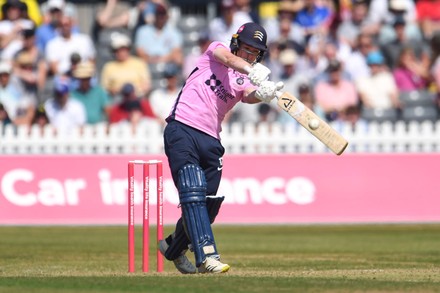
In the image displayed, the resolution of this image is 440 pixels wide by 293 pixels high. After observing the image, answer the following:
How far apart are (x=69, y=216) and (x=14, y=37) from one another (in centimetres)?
459

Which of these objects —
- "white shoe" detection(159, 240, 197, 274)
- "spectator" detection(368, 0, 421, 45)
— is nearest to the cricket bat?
"white shoe" detection(159, 240, 197, 274)

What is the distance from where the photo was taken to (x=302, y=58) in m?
19.9

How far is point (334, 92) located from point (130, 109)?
324 centimetres

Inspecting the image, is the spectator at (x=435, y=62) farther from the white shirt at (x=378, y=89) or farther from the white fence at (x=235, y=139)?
the white fence at (x=235, y=139)

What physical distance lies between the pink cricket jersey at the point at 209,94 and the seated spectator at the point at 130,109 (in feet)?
28.7

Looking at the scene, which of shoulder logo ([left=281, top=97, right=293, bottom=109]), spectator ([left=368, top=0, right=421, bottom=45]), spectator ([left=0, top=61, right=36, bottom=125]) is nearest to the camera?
shoulder logo ([left=281, top=97, right=293, bottom=109])

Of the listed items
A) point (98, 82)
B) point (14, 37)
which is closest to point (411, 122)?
point (98, 82)

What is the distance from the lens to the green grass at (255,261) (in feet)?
27.5

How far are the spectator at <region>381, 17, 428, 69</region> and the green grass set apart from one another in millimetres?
4320

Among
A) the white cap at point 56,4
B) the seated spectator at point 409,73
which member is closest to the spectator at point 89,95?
the white cap at point 56,4

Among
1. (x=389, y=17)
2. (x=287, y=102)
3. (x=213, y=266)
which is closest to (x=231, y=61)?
Answer: (x=287, y=102)

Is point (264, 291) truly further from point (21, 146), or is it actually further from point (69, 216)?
point (21, 146)

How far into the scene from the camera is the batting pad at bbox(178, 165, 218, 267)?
9.32 metres

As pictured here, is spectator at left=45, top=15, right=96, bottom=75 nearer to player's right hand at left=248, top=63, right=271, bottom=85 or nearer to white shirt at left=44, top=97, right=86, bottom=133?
white shirt at left=44, top=97, right=86, bottom=133
